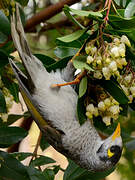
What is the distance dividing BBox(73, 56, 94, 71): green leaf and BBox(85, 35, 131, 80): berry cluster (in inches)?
0.9

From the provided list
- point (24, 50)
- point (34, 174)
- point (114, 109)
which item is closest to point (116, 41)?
point (114, 109)

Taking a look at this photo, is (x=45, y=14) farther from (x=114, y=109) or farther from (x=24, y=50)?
(x=114, y=109)

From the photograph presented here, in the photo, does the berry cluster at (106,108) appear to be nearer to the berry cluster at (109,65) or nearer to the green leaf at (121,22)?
the berry cluster at (109,65)

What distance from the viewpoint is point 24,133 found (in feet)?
6.02

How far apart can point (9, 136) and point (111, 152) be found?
1.71 ft

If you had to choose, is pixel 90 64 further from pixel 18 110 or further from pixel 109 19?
pixel 18 110

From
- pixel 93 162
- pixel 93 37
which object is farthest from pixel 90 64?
pixel 93 162

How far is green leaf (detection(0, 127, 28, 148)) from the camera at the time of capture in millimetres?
1813

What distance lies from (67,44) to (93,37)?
A: 9.9 inches

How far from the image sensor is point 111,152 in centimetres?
180

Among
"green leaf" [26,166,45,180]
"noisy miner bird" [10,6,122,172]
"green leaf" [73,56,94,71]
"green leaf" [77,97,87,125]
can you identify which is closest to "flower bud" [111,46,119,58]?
"green leaf" [73,56,94,71]

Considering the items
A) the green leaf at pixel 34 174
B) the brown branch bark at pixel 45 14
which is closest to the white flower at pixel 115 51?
the green leaf at pixel 34 174

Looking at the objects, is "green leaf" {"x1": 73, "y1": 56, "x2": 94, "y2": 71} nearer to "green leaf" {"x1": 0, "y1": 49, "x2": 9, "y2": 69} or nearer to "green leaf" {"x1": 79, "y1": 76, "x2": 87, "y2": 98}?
"green leaf" {"x1": 79, "y1": 76, "x2": 87, "y2": 98}

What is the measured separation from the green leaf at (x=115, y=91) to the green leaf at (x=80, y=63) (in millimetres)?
138
